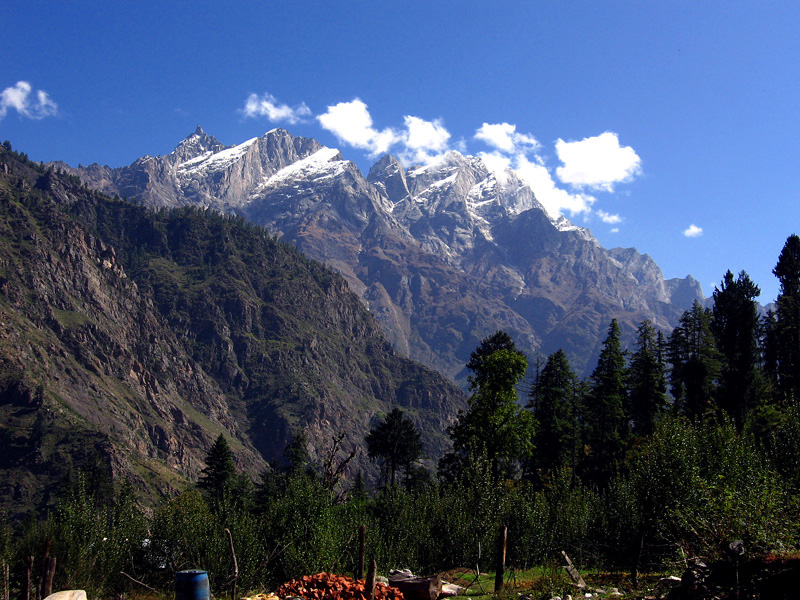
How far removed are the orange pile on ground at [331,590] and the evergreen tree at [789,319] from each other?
49686mm

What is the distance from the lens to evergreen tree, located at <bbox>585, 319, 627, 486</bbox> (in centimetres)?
6500

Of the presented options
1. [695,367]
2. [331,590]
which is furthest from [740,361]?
[331,590]

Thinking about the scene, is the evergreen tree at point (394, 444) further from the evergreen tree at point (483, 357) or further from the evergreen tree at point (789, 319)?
the evergreen tree at point (789, 319)

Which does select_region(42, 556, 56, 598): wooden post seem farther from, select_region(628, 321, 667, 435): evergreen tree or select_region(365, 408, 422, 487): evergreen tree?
select_region(628, 321, 667, 435): evergreen tree

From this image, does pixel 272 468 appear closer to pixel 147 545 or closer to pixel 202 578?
pixel 147 545

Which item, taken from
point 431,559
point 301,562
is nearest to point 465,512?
point 431,559

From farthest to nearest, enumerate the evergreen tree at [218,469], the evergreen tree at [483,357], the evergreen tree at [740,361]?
1. the evergreen tree at [218,469]
2. the evergreen tree at [740,361]
3. the evergreen tree at [483,357]

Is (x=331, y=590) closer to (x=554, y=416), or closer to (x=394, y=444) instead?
Result: (x=554, y=416)

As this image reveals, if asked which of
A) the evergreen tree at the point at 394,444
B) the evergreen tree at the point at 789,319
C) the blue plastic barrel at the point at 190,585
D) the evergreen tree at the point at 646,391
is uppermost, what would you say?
the evergreen tree at the point at 789,319

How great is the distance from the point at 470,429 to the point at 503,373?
15.0 feet

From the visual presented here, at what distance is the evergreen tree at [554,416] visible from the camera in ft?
214

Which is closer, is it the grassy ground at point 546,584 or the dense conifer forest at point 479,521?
the grassy ground at point 546,584

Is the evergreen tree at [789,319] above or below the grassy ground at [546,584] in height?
above

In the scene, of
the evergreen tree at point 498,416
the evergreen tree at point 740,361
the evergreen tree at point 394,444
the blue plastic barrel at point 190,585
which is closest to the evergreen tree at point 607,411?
the evergreen tree at point 740,361
